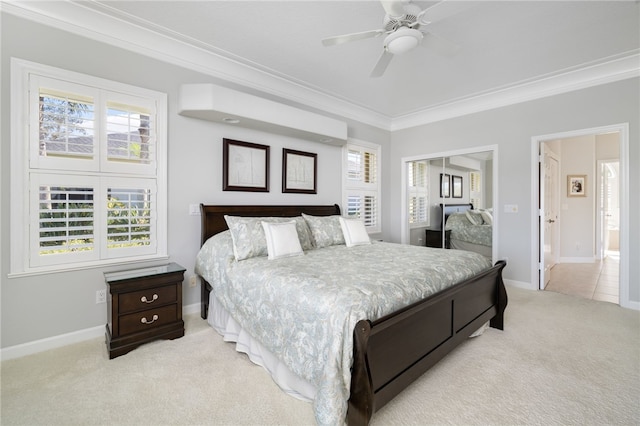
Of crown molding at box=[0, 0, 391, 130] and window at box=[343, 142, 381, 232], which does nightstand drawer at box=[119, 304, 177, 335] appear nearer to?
crown molding at box=[0, 0, 391, 130]

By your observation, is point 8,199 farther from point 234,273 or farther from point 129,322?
point 234,273

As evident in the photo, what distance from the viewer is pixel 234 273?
2.40 m

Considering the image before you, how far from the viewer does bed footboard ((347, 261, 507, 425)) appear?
55.7 inches

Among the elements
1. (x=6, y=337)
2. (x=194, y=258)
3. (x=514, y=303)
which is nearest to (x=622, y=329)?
(x=514, y=303)

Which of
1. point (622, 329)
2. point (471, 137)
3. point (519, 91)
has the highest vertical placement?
point (519, 91)

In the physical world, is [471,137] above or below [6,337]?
above

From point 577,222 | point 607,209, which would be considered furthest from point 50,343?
point 607,209

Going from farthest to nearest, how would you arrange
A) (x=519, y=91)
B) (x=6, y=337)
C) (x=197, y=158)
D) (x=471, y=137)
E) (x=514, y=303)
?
(x=471, y=137) → (x=519, y=91) → (x=514, y=303) → (x=197, y=158) → (x=6, y=337)

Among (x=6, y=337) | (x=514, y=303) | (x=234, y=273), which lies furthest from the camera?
(x=514, y=303)

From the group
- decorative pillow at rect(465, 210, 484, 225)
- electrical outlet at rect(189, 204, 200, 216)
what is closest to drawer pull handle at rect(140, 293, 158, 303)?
electrical outlet at rect(189, 204, 200, 216)

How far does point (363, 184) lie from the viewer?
5137 millimetres

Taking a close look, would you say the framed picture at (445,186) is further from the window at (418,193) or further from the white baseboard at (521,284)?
the white baseboard at (521,284)

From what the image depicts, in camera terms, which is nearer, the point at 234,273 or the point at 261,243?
the point at 234,273

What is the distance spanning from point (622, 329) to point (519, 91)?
10.4 ft
